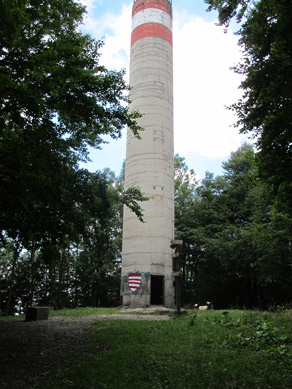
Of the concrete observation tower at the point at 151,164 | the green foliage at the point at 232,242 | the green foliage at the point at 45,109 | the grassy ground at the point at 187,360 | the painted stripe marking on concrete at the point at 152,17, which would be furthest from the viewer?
the painted stripe marking on concrete at the point at 152,17

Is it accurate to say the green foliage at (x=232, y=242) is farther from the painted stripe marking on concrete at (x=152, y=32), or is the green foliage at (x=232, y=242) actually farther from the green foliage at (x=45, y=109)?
the green foliage at (x=45, y=109)

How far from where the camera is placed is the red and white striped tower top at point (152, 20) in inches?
993

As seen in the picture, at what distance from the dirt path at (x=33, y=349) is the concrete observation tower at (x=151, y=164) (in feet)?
31.2

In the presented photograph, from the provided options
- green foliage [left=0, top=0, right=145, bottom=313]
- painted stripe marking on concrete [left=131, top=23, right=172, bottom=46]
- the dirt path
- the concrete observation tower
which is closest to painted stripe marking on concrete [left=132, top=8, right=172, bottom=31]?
the concrete observation tower

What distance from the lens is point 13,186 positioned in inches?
274

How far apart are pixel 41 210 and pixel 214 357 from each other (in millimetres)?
5742

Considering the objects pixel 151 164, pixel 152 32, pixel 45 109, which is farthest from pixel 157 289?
pixel 152 32

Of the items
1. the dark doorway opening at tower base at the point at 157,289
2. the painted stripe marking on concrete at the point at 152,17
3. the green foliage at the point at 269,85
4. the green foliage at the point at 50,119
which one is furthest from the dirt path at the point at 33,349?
the painted stripe marking on concrete at the point at 152,17

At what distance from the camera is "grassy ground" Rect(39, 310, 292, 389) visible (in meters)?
5.12

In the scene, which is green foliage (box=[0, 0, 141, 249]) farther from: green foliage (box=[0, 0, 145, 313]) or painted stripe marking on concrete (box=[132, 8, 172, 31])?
painted stripe marking on concrete (box=[132, 8, 172, 31])

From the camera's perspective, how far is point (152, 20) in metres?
25.4

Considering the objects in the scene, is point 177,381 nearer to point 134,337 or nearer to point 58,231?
point 134,337

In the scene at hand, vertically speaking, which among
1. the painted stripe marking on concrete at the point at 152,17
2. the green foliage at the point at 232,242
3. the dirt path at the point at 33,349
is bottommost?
the dirt path at the point at 33,349

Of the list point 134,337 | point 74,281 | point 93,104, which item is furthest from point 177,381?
point 74,281
